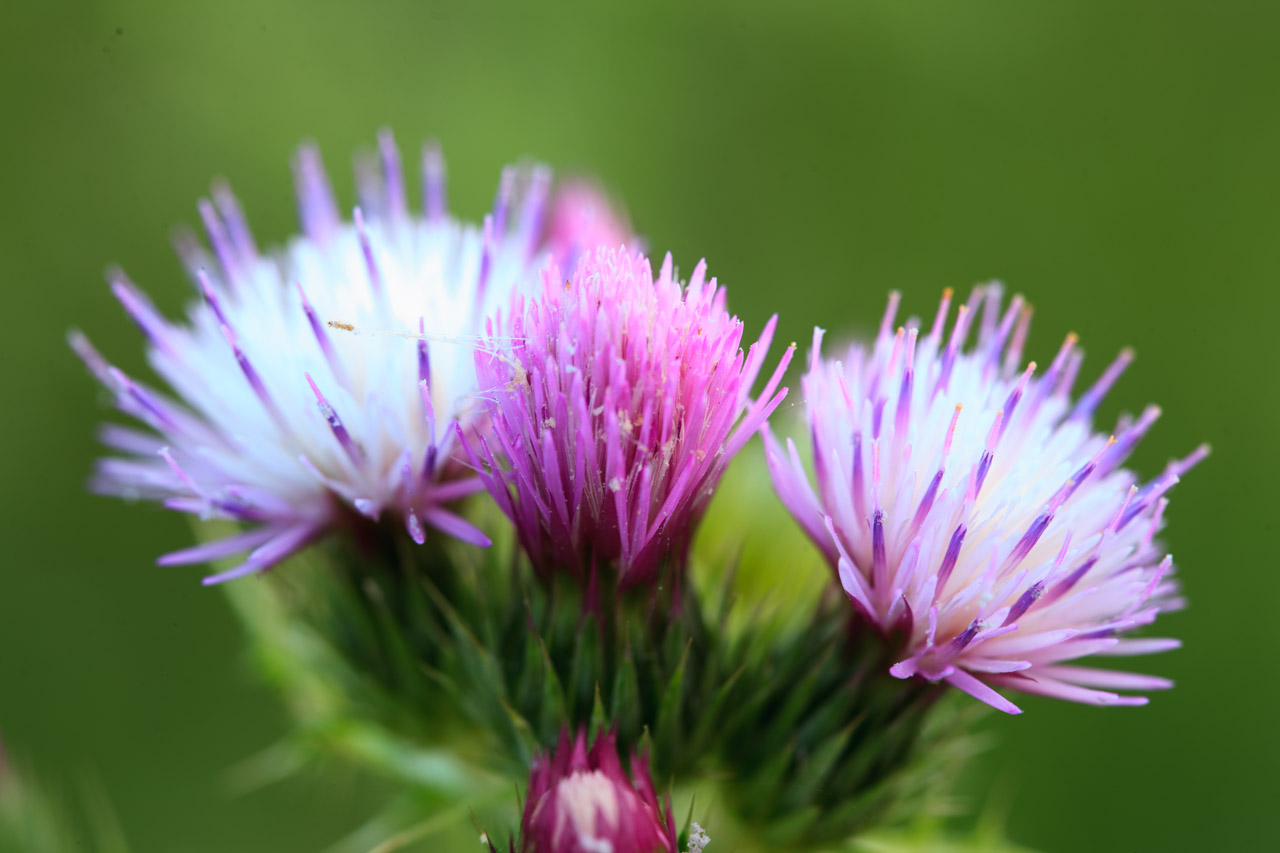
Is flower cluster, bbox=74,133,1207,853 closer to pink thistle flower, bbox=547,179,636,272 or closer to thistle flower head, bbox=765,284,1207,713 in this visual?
thistle flower head, bbox=765,284,1207,713

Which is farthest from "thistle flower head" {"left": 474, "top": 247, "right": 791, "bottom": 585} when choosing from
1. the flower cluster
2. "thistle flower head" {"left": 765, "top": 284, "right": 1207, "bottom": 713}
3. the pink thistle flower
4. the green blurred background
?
the green blurred background

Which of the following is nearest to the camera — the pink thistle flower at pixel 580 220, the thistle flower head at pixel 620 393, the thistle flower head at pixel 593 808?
the thistle flower head at pixel 593 808

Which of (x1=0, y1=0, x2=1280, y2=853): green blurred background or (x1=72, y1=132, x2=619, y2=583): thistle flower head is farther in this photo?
(x1=0, y1=0, x2=1280, y2=853): green blurred background

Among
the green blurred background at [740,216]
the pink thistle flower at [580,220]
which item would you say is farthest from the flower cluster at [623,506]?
the green blurred background at [740,216]

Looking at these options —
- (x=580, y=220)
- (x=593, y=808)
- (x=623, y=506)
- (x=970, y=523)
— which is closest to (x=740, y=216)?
(x=580, y=220)

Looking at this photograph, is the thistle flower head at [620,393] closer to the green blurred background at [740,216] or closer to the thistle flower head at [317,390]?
the thistle flower head at [317,390]

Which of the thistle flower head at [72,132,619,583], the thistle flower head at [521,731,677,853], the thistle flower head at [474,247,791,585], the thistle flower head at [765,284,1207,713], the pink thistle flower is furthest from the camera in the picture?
the pink thistle flower
